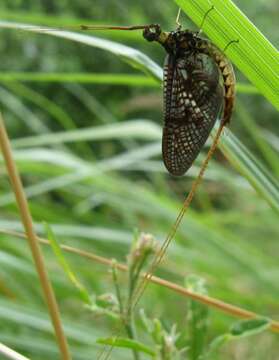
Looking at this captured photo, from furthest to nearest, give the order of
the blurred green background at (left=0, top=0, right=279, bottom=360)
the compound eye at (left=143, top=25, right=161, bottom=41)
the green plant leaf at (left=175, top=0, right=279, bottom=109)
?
1. the blurred green background at (left=0, top=0, right=279, bottom=360)
2. the compound eye at (left=143, top=25, right=161, bottom=41)
3. the green plant leaf at (left=175, top=0, right=279, bottom=109)

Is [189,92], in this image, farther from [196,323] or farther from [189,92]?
[196,323]

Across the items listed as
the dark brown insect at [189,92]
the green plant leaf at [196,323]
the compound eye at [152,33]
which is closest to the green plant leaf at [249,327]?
the green plant leaf at [196,323]

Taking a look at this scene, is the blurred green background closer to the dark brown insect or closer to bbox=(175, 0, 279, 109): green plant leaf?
the dark brown insect

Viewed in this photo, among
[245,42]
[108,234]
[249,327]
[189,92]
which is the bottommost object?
[249,327]

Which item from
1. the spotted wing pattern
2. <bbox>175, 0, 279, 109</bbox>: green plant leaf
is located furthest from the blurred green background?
<bbox>175, 0, 279, 109</bbox>: green plant leaf

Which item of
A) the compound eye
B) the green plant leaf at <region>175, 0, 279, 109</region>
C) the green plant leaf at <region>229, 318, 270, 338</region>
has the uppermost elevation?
the compound eye

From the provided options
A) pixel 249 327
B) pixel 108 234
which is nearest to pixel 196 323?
pixel 249 327

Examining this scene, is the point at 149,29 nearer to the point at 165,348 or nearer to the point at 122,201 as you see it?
the point at 165,348

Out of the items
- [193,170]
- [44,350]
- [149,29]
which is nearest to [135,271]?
[149,29]
